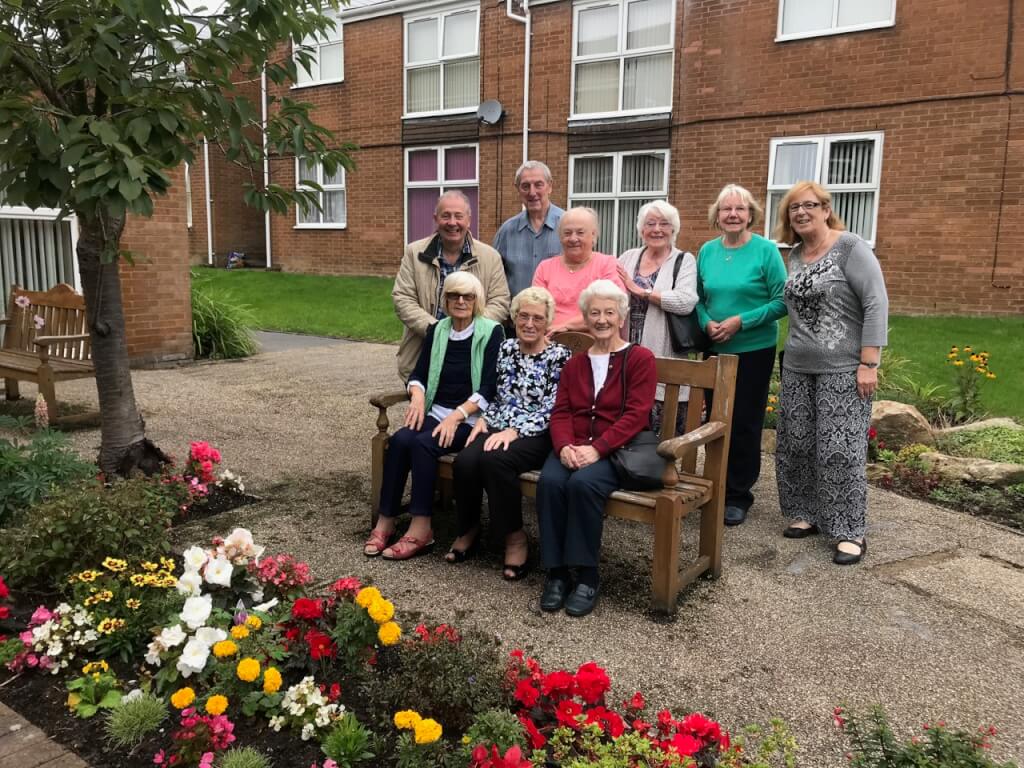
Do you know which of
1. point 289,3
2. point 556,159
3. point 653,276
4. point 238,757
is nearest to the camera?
point 238,757

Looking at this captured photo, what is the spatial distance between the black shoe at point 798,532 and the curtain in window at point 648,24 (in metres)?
13.4

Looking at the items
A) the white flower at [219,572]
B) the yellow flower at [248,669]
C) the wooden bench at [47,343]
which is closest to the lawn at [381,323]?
the wooden bench at [47,343]

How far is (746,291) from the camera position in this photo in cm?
479

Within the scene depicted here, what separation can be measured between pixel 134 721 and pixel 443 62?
18.3 metres

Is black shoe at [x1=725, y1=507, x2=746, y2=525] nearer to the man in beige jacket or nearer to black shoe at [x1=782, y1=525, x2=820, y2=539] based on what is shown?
black shoe at [x1=782, y1=525, x2=820, y2=539]

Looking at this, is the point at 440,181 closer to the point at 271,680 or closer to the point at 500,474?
the point at 500,474

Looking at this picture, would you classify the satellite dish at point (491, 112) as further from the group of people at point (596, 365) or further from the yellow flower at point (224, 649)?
the yellow flower at point (224, 649)

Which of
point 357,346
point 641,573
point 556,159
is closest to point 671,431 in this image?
point 641,573

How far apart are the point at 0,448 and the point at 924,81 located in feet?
43.8

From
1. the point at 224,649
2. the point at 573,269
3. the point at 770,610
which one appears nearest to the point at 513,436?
the point at 573,269

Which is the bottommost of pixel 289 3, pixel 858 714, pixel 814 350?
pixel 858 714

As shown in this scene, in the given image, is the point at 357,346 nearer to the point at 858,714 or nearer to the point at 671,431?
the point at 671,431

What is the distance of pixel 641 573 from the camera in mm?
4164

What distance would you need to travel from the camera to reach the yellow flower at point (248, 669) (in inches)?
105
